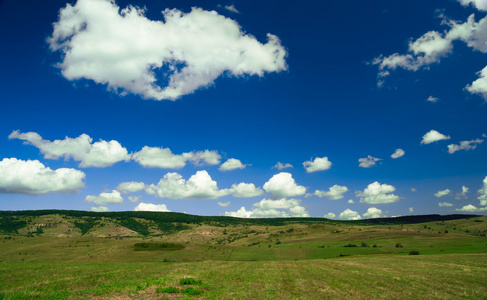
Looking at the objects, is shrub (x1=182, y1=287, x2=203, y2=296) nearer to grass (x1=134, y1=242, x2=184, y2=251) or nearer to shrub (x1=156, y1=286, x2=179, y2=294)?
shrub (x1=156, y1=286, x2=179, y2=294)

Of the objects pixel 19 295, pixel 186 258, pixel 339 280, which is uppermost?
pixel 19 295

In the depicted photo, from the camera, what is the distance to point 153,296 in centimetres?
2069

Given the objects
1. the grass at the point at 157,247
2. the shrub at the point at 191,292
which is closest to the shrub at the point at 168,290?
the shrub at the point at 191,292

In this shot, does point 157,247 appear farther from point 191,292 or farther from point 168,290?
point 191,292

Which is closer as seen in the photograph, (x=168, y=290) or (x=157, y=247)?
A: (x=168, y=290)

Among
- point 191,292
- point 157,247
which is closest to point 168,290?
point 191,292

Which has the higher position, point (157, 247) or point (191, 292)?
point (191, 292)

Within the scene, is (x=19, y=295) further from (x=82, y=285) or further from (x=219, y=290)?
(x=219, y=290)

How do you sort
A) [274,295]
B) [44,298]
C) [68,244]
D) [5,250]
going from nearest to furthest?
Result: [44,298] < [274,295] < [5,250] < [68,244]

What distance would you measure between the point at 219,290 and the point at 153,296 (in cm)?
592

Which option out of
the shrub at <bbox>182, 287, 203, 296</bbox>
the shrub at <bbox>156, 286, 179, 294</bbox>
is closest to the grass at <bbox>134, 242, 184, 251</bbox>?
the shrub at <bbox>156, 286, 179, 294</bbox>

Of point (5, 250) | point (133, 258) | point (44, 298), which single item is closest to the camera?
point (44, 298)

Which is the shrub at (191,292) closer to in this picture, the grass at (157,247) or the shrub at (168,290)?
the shrub at (168,290)

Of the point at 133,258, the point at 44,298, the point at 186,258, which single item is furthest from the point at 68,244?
the point at 44,298
